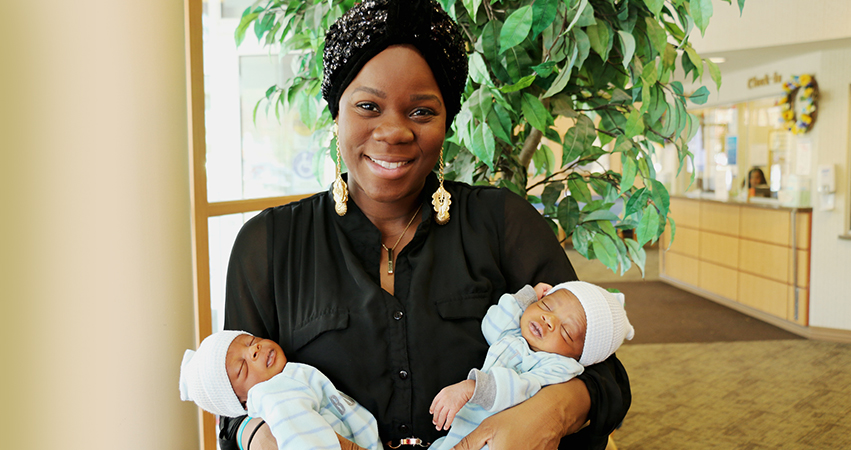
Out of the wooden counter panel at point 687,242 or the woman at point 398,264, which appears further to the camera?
the wooden counter panel at point 687,242

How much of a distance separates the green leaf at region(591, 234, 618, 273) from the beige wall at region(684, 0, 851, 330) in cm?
510

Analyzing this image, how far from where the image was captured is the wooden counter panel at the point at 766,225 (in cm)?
625

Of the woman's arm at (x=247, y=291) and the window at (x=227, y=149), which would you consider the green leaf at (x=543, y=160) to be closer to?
the window at (x=227, y=149)

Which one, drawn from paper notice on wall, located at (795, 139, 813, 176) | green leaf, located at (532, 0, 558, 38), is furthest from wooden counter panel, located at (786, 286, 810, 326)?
green leaf, located at (532, 0, 558, 38)

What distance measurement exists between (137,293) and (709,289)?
7545 mm

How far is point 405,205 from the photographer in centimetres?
139

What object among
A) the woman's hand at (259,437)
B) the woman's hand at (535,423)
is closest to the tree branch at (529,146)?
the woman's hand at (535,423)

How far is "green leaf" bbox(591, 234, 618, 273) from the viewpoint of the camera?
172cm

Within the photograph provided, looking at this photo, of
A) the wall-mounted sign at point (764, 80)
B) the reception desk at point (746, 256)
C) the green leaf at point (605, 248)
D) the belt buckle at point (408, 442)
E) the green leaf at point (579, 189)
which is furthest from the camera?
the wall-mounted sign at point (764, 80)

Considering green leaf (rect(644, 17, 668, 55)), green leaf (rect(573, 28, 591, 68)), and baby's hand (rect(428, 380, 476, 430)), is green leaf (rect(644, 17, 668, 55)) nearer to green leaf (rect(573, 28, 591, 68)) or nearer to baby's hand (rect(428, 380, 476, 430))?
green leaf (rect(573, 28, 591, 68))

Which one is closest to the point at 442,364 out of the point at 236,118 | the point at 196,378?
the point at 196,378

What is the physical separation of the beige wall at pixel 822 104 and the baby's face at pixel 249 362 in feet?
19.9

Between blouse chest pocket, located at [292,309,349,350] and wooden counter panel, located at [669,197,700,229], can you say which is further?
wooden counter panel, located at [669,197,700,229]

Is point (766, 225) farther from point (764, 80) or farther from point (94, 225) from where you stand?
point (94, 225)
